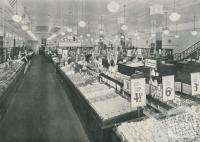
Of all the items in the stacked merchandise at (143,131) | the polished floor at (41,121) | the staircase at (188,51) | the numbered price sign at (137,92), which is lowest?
the polished floor at (41,121)

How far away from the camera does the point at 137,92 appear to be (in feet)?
10.8

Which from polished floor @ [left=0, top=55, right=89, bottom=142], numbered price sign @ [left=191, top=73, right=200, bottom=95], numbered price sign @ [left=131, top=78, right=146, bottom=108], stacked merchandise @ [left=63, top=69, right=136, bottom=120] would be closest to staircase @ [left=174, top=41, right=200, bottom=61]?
polished floor @ [left=0, top=55, right=89, bottom=142]

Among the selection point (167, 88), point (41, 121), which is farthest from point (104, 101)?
point (41, 121)

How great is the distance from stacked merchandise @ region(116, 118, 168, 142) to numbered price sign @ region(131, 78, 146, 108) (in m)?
0.33

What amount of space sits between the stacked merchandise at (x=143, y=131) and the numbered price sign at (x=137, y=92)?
1.07 feet

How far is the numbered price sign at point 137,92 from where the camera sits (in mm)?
3242

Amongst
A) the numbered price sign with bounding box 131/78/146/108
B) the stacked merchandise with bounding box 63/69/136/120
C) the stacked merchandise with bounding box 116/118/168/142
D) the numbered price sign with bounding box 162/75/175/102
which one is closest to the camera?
the stacked merchandise with bounding box 116/118/168/142

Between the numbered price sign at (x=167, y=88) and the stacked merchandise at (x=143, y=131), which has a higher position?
the numbered price sign at (x=167, y=88)

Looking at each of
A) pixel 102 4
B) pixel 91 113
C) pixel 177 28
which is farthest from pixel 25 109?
pixel 177 28

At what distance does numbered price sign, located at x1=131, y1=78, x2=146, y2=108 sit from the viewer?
3.24m

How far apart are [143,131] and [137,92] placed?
60 cm

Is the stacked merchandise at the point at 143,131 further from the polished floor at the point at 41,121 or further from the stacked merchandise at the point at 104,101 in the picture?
the polished floor at the point at 41,121

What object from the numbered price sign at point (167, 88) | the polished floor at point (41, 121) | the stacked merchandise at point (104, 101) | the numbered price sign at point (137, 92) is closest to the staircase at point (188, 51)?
the polished floor at point (41, 121)

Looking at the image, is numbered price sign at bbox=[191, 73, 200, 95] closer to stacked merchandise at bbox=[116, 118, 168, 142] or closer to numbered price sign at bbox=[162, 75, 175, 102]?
numbered price sign at bbox=[162, 75, 175, 102]
